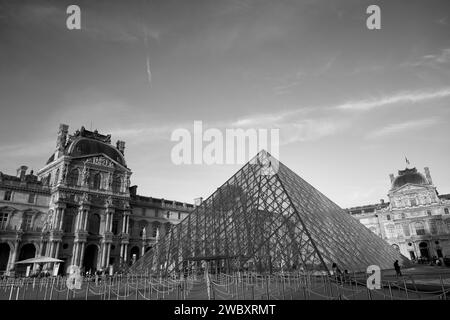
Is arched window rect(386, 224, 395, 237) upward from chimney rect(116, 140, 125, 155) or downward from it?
downward

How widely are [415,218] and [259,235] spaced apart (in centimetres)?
4597

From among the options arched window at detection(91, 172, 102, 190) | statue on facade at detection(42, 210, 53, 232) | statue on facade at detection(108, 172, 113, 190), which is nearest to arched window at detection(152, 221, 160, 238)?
statue on facade at detection(108, 172, 113, 190)

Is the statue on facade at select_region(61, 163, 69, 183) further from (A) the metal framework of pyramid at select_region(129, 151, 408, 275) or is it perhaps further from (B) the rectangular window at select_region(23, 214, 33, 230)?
(A) the metal framework of pyramid at select_region(129, 151, 408, 275)

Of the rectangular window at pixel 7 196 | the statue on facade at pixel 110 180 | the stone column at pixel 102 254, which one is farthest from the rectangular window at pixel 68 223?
the rectangular window at pixel 7 196

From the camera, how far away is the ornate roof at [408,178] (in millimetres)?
52787

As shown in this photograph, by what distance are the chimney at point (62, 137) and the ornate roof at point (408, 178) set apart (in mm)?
55864

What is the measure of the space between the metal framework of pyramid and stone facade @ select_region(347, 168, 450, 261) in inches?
1398

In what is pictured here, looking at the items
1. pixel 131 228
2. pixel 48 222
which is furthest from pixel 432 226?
pixel 48 222

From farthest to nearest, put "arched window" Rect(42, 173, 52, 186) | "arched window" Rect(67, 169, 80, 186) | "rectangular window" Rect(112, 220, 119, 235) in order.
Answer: "rectangular window" Rect(112, 220, 119, 235)
"arched window" Rect(42, 173, 52, 186)
"arched window" Rect(67, 169, 80, 186)

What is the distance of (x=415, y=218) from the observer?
51.3 m

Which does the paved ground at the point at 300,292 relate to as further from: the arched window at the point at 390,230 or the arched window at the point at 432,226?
the arched window at the point at 390,230

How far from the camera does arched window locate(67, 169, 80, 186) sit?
36812mm

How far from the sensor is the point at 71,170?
3731 cm
